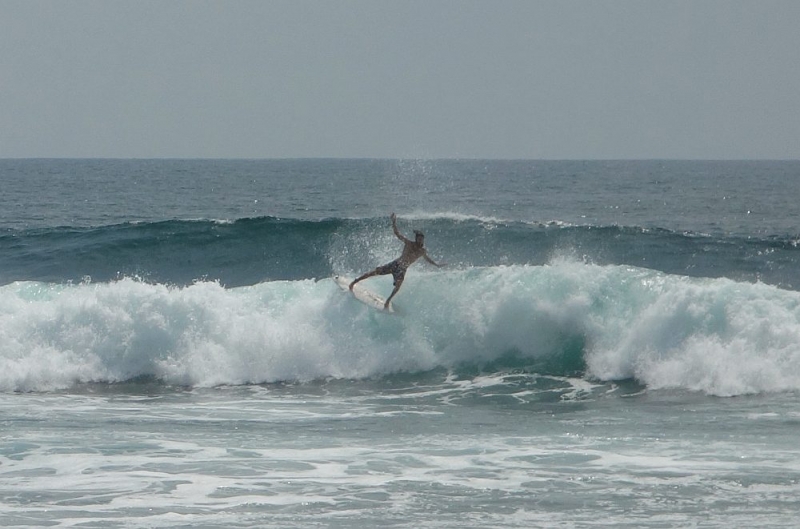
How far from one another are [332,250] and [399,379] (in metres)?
8.82

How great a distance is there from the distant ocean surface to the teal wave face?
0.35ft

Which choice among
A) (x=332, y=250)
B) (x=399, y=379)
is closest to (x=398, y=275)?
(x=399, y=379)

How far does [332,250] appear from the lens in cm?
2473

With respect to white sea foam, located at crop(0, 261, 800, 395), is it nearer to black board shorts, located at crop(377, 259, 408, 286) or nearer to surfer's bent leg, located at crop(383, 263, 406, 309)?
surfer's bent leg, located at crop(383, 263, 406, 309)

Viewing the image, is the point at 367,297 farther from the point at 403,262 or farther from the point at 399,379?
the point at 399,379

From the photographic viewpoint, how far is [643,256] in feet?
77.8

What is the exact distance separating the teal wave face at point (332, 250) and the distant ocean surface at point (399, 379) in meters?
0.11

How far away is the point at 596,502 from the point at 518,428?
10.5ft

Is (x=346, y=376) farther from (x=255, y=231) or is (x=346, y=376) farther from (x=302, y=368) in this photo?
(x=255, y=231)

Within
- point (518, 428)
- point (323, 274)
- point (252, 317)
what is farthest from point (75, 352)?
point (518, 428)

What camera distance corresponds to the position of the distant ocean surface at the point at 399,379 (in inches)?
379

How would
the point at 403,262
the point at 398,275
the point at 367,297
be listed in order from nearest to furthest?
1. the point at 403,262
2. the point at 398,275
3. the point at 367,297

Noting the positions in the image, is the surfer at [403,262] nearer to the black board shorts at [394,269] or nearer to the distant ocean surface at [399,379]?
the black board shorts at [394,269]

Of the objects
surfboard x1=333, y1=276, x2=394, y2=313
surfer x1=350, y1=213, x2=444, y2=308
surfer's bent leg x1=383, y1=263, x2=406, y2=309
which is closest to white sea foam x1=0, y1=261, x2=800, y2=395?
surfboard x1=333, y1=276, x2=394, y2=313
